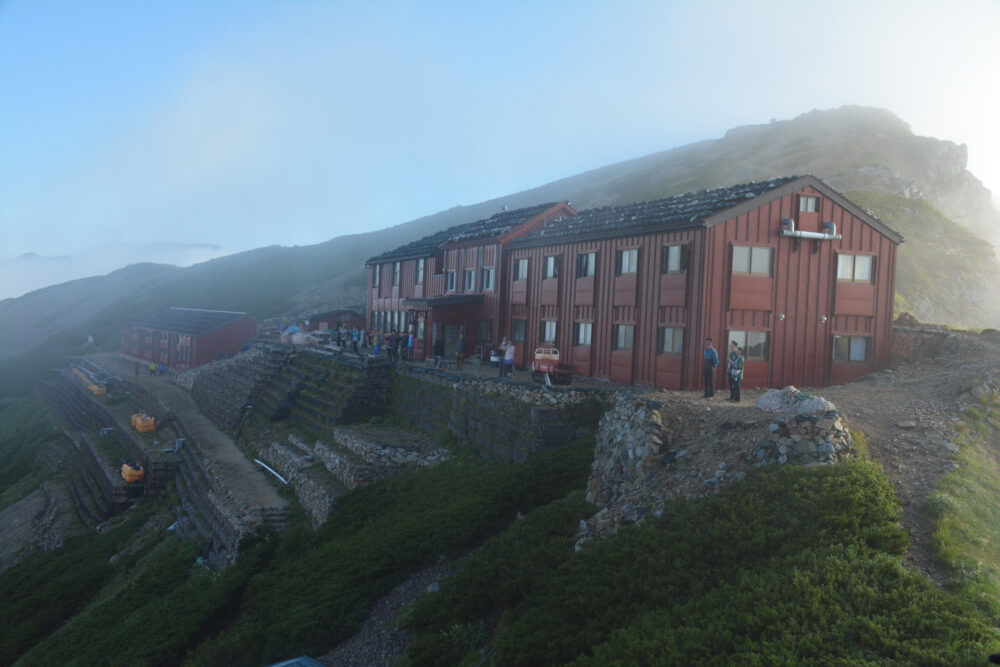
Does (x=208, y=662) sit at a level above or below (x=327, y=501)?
below

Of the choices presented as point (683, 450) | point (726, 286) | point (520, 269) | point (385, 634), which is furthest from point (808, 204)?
point (385, 634)

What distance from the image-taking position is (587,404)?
59.6 ft

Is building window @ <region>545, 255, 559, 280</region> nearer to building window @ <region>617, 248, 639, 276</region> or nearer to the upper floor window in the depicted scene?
the upper floor window

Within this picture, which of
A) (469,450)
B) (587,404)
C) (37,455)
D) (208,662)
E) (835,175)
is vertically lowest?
(37,455)

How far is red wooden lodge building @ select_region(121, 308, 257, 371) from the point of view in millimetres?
47594

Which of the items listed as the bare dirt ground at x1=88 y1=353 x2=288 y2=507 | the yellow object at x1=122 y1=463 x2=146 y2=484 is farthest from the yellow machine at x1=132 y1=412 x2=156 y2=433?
the yellow object at x1=122 y1=463 x2=146 y2=484

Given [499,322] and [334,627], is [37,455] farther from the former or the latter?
[334,627]

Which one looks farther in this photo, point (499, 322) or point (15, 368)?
point (15, 368)

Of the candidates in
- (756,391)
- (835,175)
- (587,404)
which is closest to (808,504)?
(587,404)

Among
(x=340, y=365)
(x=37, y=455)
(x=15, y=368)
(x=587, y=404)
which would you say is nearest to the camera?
(x=587, y=404)

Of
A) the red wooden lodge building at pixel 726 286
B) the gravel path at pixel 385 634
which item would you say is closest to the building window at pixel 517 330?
the red wooden lodge building at pixel 726 286

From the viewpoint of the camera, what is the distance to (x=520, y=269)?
95.1 ft

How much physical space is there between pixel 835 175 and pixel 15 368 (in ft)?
319

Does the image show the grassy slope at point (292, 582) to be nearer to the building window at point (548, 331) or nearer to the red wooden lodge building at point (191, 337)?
the building window at point (548, 331)
